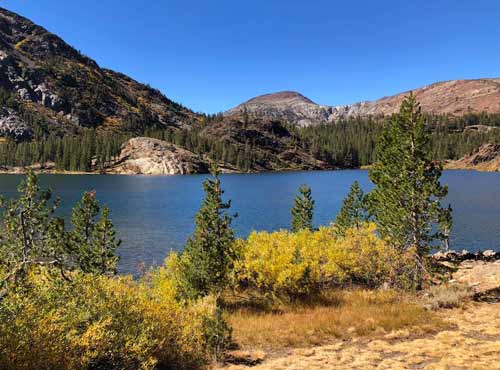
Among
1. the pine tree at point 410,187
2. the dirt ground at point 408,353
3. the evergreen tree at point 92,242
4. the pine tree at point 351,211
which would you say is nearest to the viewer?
the dirt ground at point 408,353

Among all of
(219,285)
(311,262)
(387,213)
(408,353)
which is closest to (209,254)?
(219,285)

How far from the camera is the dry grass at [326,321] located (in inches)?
808

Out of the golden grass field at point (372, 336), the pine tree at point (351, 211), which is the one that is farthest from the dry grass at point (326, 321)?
the pine tree at point (351, 211)

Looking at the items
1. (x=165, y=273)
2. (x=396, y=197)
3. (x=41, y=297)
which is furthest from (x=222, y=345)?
(x=396, y=197)

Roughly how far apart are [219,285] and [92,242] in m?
14.7

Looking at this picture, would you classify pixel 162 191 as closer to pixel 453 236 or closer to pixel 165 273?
pixel 453 236

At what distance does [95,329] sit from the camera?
12.8 meters

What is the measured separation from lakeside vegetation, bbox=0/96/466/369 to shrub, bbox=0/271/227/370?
5 centimetres

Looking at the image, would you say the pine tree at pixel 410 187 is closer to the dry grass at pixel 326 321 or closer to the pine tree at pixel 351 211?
the dry grass at pixel 326 321

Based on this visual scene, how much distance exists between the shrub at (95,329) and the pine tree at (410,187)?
58.8 feet

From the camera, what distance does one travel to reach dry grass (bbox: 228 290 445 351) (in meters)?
20.5

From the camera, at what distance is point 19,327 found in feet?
37.8

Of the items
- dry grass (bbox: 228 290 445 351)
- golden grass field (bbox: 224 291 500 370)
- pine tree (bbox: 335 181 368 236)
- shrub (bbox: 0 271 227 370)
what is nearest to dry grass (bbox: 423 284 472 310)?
golden grass field (bbox: 224 291 500 370)

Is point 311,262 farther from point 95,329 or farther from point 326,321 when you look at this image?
point 95,329
